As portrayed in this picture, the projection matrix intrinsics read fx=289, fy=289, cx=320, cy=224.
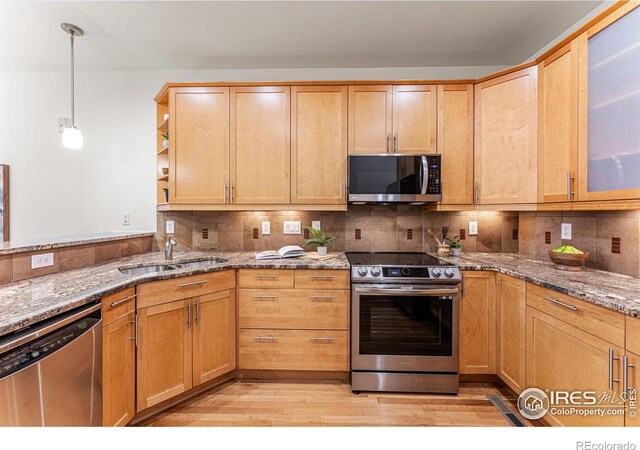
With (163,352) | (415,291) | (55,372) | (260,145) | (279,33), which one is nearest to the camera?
(55,372)

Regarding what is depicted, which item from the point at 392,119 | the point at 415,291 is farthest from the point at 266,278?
the point at 392,119

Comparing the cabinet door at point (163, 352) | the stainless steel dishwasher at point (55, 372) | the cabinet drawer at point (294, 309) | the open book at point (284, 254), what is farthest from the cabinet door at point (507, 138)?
the stainless steel dishwasher at point (55, 372)

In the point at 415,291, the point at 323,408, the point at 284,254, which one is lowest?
the point at 323,408

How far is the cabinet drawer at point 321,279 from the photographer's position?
2.21 m

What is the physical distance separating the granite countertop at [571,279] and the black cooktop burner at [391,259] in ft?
0.51

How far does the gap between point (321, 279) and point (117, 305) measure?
1.29 m

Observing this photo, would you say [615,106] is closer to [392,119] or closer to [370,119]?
[392,119]

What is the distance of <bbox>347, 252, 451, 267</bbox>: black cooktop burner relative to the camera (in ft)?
7.33

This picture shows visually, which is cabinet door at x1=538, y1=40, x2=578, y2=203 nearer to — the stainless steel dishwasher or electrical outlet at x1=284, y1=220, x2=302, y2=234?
electrical outlet at x1=284, y1=220, x2=302, y2=234

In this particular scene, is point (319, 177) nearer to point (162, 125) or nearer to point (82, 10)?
point (162, 125)

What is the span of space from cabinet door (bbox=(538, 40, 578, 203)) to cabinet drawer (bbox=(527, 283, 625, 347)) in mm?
680

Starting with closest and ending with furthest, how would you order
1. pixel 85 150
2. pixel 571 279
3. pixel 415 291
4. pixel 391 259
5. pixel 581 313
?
pixel 581 313, pixel 571 279, pixel 415 291, pixel 391 259, pixel 85 150

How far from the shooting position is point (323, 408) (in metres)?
1.97
